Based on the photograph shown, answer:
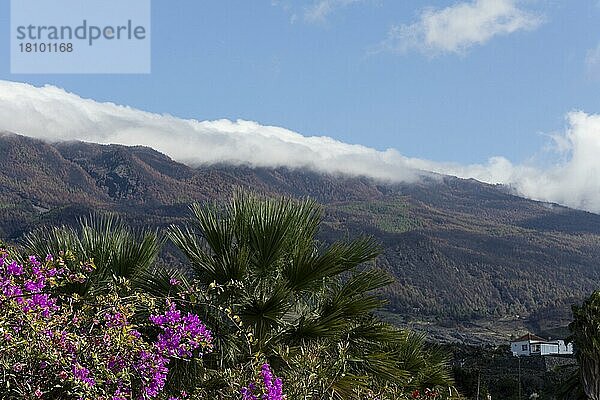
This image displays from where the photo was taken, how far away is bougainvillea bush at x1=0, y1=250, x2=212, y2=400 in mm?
4078

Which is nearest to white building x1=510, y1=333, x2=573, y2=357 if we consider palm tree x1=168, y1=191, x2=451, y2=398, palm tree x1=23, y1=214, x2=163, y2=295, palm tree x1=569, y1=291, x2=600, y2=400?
palm tree x1=569, y1=291, x2=600, y2=400

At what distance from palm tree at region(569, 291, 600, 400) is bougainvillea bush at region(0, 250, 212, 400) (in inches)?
555

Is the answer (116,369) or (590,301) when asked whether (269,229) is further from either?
(590,301)

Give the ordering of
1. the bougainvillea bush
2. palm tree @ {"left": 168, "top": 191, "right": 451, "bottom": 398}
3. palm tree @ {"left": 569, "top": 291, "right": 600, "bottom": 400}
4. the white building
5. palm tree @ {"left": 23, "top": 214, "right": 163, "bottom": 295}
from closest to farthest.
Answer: the bougainvillea bush, palm tree @ {"left": 168, "top": 191, "right": 451, "bottom": 398}, palm tree @ {"left": 23, "top": 214, "right": 163, "bottom": 295}, palm tree @ {"left": 569, "top": 291, "right": 600, "bottom": 400}, the white building

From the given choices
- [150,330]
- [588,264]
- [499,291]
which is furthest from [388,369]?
[588,264]

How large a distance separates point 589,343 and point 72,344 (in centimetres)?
1501

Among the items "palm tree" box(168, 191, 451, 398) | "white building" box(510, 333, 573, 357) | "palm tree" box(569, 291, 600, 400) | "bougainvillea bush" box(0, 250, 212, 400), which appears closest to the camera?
"bougainvillea bush" box(0, 250, 212, 400)

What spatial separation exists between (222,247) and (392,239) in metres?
118

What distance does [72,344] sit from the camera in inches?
169

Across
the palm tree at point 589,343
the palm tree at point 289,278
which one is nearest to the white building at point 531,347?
the palm tree at point 589,343

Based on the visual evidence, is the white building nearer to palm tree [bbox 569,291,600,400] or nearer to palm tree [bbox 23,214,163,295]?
palm tree [bbox 569,291,600,400]

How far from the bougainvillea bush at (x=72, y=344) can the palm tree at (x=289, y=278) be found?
1810mm

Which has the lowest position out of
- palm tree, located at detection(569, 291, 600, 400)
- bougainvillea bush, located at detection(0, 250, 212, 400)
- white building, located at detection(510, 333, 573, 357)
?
white building, located at detection(510, 333, 573, 357)

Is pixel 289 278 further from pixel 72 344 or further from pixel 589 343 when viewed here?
pixel 589 343
